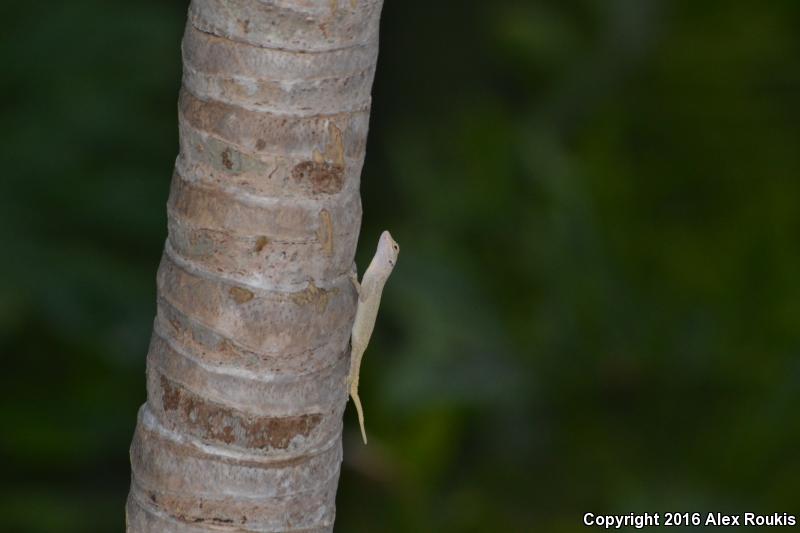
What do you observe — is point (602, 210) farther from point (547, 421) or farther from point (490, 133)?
point (547, 421)

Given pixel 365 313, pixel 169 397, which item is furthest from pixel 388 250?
pixel 169 397

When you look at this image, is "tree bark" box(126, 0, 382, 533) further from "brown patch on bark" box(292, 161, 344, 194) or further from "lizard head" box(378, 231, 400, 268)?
"lizard head" box(378, 231, 400, 268)

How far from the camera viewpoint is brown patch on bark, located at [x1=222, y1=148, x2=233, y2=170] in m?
2.27

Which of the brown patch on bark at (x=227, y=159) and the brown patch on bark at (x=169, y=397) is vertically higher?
the brown patch on bark at (x=227, y=159)

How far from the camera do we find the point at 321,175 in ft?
7.62

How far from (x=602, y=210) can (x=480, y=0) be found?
299 cm

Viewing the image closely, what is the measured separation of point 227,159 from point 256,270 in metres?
0.24

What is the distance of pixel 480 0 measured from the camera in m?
8.50

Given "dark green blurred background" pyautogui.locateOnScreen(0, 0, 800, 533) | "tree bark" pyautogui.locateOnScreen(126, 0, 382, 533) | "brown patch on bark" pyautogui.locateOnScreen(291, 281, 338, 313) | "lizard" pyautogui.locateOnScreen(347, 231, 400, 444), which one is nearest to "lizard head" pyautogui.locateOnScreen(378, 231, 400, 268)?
"lizard" pyautogui.locateOnScreen(347, 231, 400, 444)

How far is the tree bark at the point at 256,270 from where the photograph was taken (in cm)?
221

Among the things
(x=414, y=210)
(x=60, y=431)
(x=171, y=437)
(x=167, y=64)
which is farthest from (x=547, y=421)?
(x=171, y=437)

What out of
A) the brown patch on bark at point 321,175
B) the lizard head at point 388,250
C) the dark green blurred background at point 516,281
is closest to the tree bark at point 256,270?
the brown patch on bark at point 321,175

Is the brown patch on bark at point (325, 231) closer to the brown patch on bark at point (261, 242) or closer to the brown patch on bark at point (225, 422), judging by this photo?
the brown patch on bark at point (261, 242)

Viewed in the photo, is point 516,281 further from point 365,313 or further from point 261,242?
point 261,242
